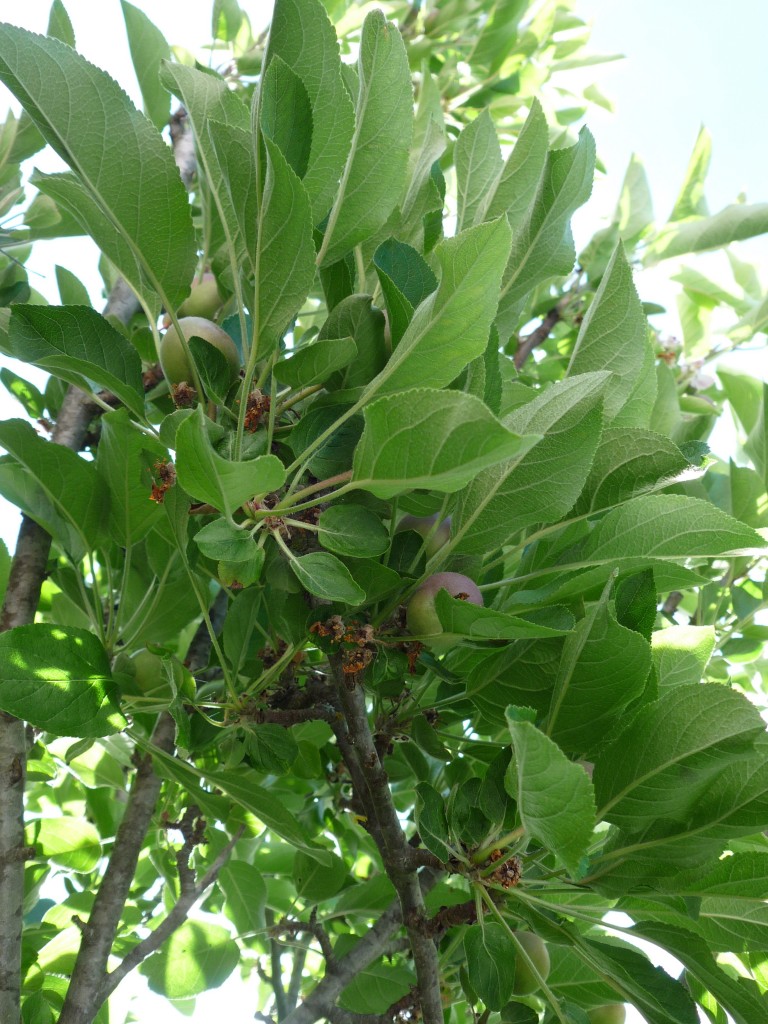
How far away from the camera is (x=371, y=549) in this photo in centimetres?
66

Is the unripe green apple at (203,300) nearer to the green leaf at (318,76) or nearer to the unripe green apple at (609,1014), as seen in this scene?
the green leaf at (318,76)

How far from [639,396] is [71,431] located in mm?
632

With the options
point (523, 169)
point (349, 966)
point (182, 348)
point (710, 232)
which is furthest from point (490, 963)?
point (710, 232)

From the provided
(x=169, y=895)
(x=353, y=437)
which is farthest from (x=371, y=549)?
(x=169, y=895)

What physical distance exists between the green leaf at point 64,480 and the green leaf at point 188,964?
2.02 ft

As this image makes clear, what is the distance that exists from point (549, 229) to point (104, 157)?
353 millimetres

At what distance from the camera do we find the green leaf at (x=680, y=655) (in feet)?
2.67

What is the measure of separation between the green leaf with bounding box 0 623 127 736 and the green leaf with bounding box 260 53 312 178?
41cm

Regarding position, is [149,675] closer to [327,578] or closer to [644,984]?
[327,578]

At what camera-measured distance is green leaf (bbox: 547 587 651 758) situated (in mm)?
646

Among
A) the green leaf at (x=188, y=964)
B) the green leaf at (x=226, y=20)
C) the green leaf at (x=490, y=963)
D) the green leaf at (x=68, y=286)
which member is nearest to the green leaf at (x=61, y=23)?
the green leaf at (x=68, y=286)

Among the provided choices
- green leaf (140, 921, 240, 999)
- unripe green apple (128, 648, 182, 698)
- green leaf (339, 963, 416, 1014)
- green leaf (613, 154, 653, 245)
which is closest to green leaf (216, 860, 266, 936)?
green leaf (140, 921, 240, 999)

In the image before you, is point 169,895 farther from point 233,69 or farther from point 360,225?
point 233,69

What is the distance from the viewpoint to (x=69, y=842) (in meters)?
1.32
